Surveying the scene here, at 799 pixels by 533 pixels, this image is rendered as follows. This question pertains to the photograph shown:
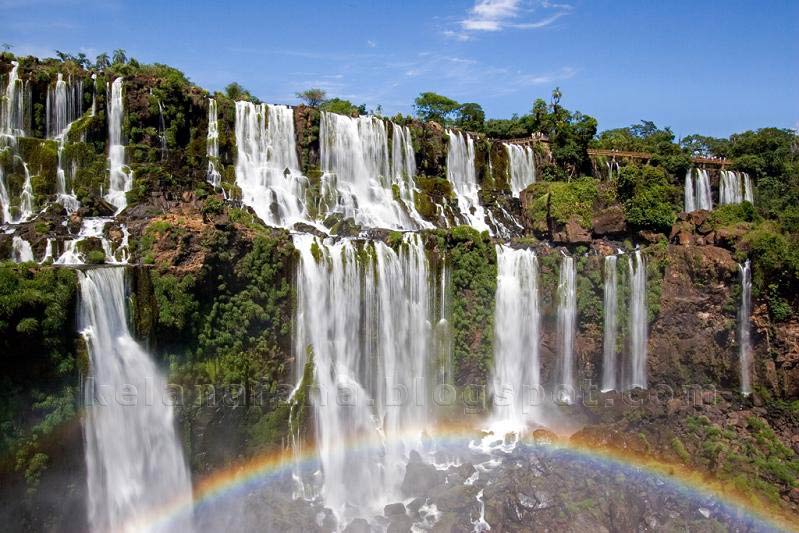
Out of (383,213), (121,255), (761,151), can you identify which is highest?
(761,151)

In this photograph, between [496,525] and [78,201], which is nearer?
[496,525]

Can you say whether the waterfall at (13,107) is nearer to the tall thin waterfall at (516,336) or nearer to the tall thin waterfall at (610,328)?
the tall thin waterfall at (516,336)

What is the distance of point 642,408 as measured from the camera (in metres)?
24.9

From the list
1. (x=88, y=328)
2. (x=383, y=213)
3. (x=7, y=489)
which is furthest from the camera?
(x=383, y=213)

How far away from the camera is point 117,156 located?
2661 cm

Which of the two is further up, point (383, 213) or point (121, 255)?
point (383, 213)

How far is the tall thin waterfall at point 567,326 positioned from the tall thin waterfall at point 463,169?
9470mm

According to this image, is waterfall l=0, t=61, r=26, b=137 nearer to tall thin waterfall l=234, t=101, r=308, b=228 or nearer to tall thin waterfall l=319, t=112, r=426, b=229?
tall thin waterfall l=234, t=101, r=308, b=228

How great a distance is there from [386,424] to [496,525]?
19.3 ft

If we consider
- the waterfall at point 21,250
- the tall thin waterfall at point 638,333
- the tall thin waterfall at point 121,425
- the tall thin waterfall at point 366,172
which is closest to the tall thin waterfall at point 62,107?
the waterfall at point 21,250

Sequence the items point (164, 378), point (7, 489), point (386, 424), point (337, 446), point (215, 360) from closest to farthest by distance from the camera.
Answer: point (7, 489)
point (164, 378)
point (215, 360)
point (337, 446)
point (386, 424)

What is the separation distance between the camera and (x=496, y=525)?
63.7ft

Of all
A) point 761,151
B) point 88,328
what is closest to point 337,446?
point 88,328

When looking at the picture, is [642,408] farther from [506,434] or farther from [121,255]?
[121,255]
